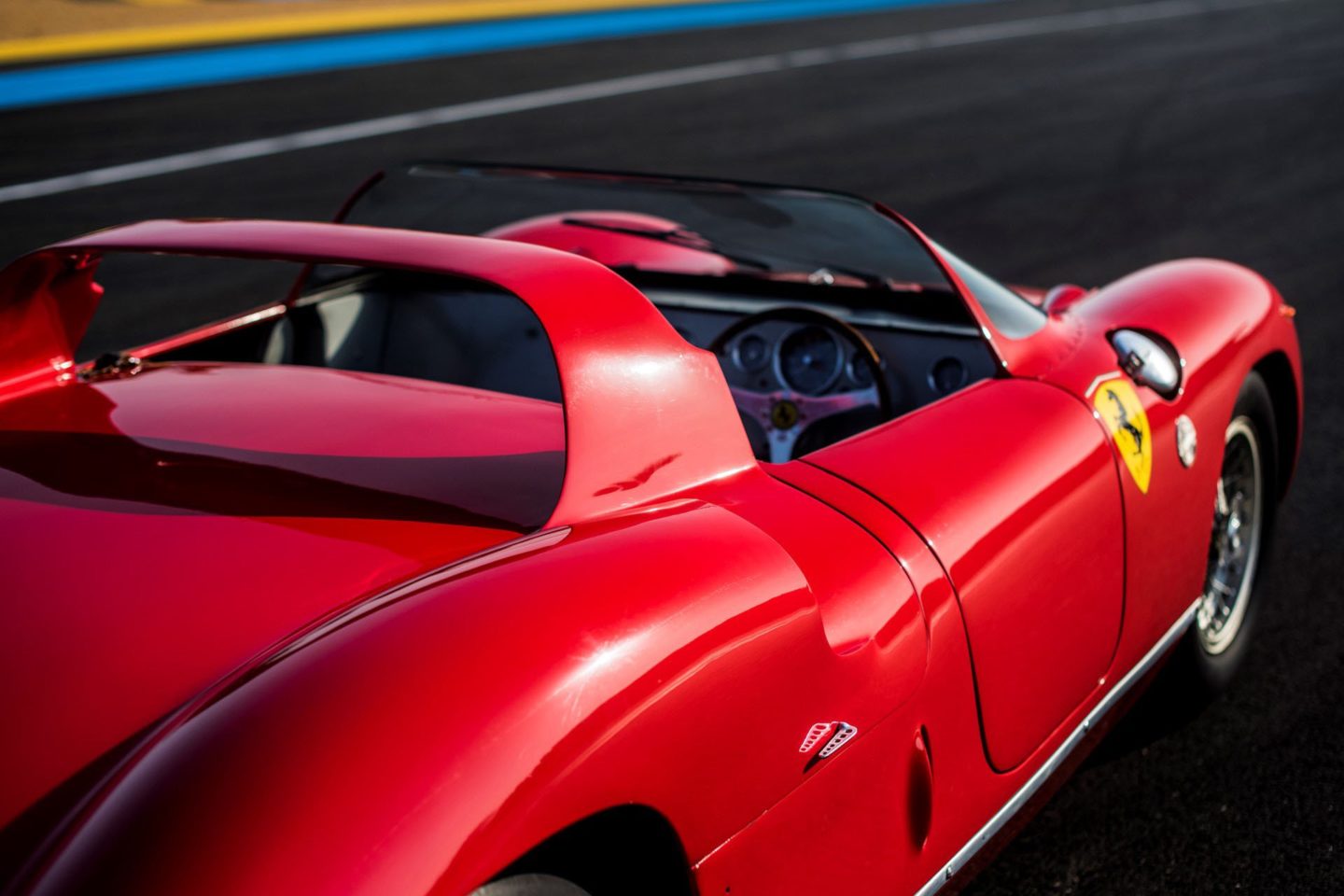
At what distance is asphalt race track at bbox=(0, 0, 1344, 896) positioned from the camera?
2861mm

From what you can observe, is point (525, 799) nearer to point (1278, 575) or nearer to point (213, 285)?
point (1278, 575)

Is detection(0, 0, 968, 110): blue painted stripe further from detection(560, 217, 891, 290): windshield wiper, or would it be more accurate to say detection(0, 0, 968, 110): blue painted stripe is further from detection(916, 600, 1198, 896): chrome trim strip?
detection(916, 600, 1198, 896): chrome trim strip

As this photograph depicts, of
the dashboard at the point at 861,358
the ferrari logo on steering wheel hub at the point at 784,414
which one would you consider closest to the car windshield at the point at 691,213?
the dashboard at the point at 861,358

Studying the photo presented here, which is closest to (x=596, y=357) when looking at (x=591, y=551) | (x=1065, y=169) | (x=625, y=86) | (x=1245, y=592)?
(x=591, y=551)

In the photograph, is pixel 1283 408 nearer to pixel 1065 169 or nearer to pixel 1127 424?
pixel 1127 424

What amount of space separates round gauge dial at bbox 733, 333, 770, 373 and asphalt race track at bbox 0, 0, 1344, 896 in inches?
45.5

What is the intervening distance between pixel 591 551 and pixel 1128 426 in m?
1.33

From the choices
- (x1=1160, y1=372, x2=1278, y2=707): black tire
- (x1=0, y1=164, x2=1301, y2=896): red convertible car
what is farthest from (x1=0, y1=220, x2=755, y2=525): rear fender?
(x1=1160, y1=372, x2=1278, y2=707): black tire

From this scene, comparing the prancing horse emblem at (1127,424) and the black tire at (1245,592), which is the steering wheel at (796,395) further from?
the black tire at (1245,592)

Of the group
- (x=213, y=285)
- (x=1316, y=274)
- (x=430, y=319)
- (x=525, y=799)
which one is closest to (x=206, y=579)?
(x=525, y=799)

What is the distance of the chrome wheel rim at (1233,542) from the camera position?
10.2 ft

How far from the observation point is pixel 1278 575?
3896mm

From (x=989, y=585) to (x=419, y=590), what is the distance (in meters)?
0.95

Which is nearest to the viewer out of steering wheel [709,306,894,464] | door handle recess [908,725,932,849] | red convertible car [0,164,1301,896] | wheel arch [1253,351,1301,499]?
red convertible car [0,164,1301,896]
